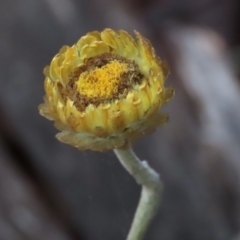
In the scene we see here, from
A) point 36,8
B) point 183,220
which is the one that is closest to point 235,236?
point 183,220

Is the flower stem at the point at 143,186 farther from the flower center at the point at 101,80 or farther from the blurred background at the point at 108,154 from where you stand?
the blurred background at the point at 108,154

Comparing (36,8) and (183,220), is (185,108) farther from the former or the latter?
(36,8)

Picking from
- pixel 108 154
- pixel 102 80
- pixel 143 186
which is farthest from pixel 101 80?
pixel 108 154

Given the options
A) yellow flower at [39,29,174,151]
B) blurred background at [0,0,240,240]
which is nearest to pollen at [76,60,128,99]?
yellow flower at [39,29,174,151]

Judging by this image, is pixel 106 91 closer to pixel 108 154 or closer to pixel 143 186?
pixel 143 186

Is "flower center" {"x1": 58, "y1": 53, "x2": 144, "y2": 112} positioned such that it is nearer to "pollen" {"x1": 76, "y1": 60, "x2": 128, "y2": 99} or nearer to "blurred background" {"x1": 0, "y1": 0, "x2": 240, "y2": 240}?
"pollen" {"x1": 76, "y1": 60, "x2": 128, "y2": 99}

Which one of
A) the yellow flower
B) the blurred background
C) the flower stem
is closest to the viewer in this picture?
the yellow flower
